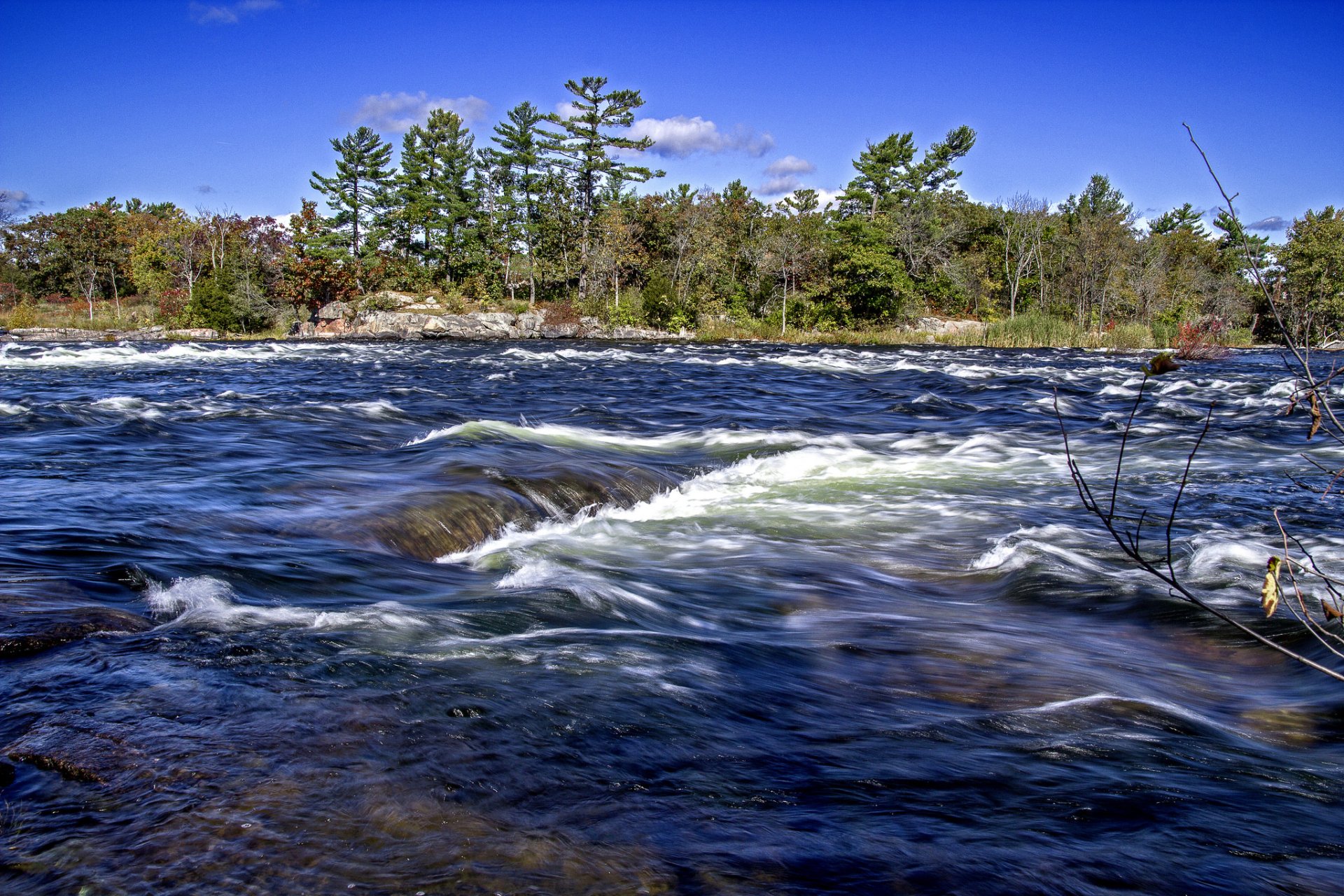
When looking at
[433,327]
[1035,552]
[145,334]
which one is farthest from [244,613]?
[145,334]

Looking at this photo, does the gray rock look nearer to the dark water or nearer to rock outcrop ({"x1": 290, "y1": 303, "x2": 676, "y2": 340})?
rock outcrop ({"x1": 290, "y1": 303, "x2": 676, "y2": 340})

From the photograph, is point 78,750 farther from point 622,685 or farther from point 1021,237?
point 1021,237

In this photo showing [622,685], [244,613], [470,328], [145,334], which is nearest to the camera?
[622,685]

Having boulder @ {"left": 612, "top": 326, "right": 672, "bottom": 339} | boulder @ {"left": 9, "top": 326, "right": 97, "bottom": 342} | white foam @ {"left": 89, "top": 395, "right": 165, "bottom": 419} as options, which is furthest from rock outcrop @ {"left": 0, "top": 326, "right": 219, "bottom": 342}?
white foam @ {"left": 89, "top": 395, "right": 165, "bottom": 419}

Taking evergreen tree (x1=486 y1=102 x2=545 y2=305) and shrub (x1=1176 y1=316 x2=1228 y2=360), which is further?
evergreen tree (x1=486 y1=102 x2=545 y2=305)

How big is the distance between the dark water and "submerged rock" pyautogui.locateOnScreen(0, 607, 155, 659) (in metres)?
0.02

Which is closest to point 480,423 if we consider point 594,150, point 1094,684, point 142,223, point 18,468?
point 18,468

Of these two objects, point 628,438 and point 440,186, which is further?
point 440,186

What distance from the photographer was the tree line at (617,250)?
145 feet

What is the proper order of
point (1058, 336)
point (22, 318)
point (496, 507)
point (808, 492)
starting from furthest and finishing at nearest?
point (22, 318) < point (1058, 336) < point (808, 492) < point (496, 507)

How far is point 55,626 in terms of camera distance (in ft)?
10.2

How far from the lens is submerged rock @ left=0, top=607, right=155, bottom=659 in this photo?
2919mm

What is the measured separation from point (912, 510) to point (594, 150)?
147 feet

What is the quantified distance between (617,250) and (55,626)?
44726mm
